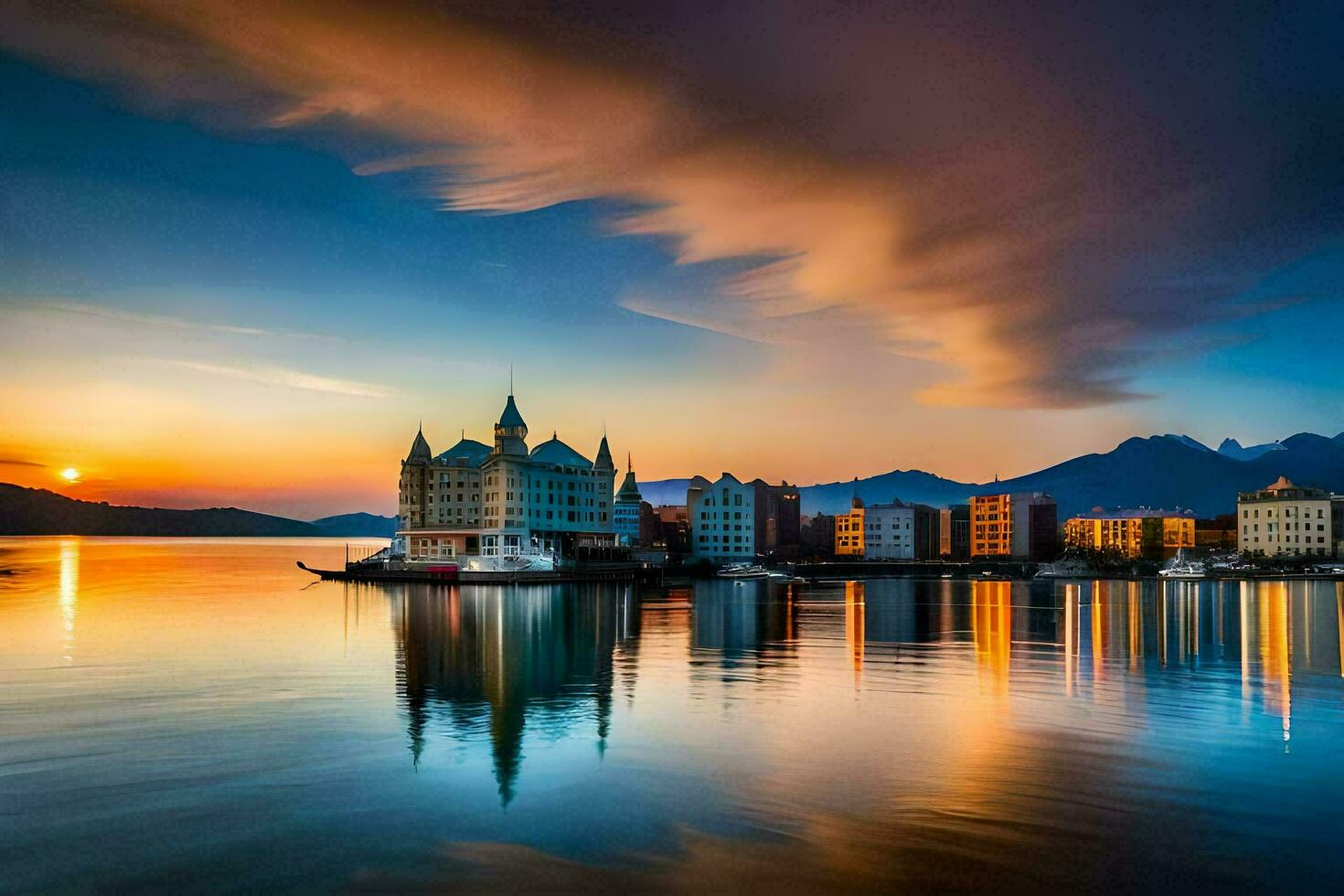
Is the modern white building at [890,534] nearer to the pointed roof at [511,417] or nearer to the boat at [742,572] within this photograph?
the boat at [742,572]

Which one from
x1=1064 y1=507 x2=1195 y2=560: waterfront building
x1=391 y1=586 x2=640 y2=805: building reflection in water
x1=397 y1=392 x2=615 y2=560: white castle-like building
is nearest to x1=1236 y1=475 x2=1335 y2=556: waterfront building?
x1=1064 y1=507 x2=1195 y2=560: waterfront building

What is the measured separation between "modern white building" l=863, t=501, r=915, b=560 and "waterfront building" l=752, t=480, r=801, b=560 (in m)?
A: 12.4

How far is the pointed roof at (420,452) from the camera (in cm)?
11000

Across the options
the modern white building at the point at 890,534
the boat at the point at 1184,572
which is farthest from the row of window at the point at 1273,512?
the modern white building at the point at 890,534

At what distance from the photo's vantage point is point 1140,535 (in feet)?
548

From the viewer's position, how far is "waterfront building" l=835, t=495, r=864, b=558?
168 metres

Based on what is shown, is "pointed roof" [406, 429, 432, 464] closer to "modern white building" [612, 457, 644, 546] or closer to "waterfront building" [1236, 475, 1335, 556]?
"modern white building" [612, 457, 644, 546]

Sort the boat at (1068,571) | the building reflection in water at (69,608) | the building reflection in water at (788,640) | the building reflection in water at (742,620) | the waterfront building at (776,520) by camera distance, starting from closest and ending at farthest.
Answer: the building reflection in water at (788,640) → the building reflection in water at (69,608) → the building reflection in water at (742,620) → the boat at (1068,571) → the waterfront building at (776,520)

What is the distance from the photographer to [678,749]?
19.1 meters

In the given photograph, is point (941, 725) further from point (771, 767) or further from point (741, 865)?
point (741, 865)

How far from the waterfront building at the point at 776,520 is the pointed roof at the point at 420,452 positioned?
62.7m

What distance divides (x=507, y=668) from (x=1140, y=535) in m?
161

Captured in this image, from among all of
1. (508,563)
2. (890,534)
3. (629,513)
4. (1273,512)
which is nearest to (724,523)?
(629,513)

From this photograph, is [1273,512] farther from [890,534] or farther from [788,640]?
[788,640]
